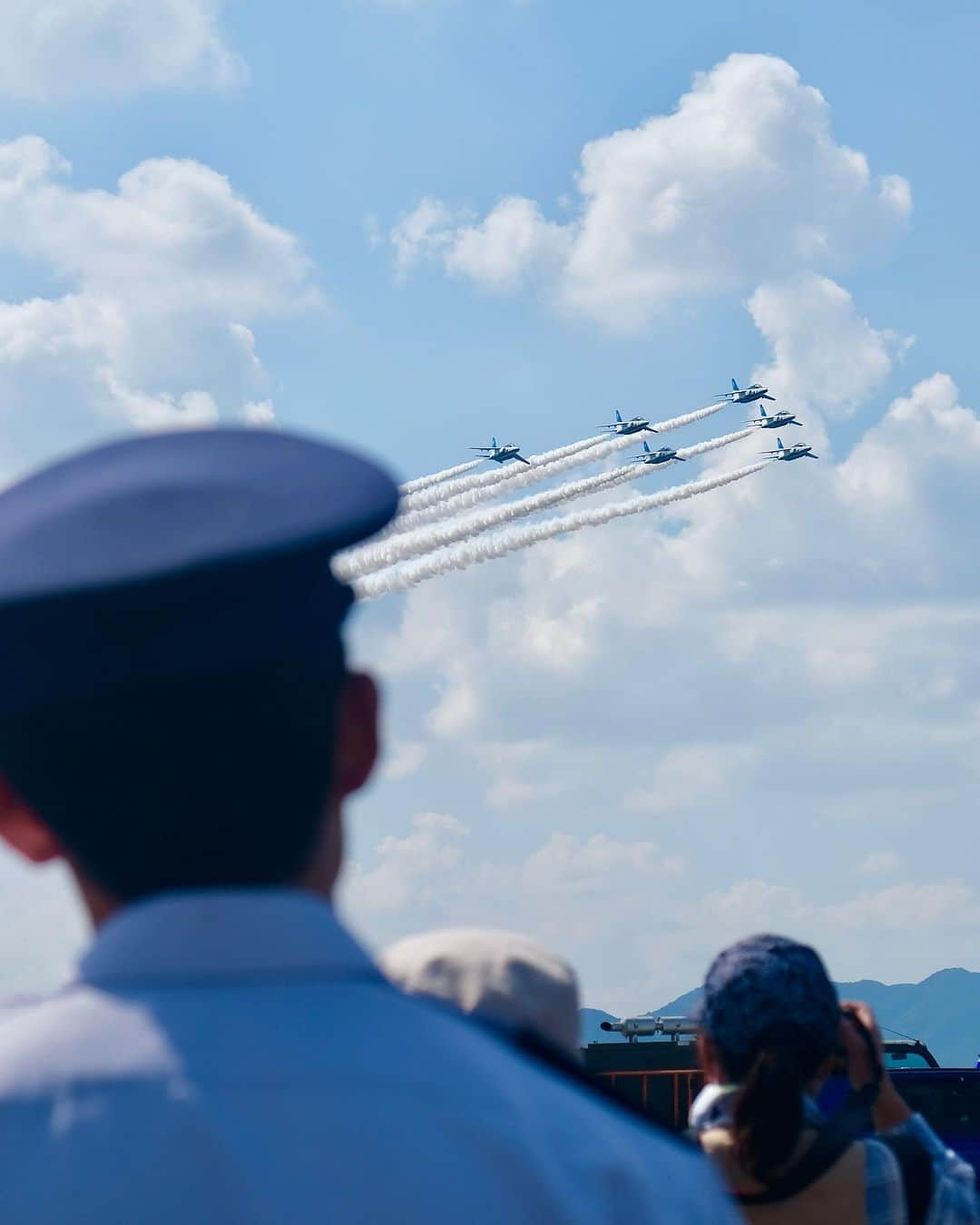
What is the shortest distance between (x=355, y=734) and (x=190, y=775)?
258 mm

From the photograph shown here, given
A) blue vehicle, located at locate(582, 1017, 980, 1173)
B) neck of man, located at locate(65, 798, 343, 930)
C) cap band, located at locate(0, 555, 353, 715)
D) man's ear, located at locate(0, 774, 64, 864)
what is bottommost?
blue vehicle, located at locate(582, 1017, 980, 1173)

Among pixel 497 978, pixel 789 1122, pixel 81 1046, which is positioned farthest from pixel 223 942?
pixel 789 1122

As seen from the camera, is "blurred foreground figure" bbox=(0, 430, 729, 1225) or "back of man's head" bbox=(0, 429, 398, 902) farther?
"back of man's head" bbox=(0, 429, 398, 902)

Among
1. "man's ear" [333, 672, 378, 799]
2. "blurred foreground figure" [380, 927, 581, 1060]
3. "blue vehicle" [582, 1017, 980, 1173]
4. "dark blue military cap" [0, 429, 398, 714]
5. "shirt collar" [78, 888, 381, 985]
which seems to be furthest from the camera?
"blue vehicle" [582, 1017, 980, 1173]

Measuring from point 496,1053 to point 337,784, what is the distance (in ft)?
1.46

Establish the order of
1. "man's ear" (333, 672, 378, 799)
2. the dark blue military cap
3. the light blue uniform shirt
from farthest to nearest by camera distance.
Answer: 1. "man's ear" (333, 672, 378, 799)
2. the dark blue military cap
3. the light blue uniform shirt

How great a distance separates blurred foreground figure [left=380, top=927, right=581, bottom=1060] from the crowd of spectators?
102 centimetres

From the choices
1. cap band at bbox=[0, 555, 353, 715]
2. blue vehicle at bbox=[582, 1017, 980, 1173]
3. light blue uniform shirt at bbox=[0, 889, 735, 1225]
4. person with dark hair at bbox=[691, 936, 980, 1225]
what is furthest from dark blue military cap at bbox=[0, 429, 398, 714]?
blue vehicle at bbox=[582, 1017, 980, 1173]

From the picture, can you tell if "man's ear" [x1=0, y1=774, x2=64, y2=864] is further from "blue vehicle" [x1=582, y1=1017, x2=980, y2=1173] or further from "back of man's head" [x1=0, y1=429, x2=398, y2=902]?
"blue vehicle" [x1=582, y1=1017, x2=980, y2=1173]

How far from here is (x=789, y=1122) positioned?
5203mm

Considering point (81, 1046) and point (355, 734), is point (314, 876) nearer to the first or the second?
point (355, 734)

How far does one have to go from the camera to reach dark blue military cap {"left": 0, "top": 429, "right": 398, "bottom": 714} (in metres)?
2.06

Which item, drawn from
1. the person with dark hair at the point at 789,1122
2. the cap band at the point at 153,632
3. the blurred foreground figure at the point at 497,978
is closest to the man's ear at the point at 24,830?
the cap band at the point at 153,632

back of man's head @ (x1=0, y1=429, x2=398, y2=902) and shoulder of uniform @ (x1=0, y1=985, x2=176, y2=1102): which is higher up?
back of man's head @ (x1=0, y1=429, x2=398, y2=902)
